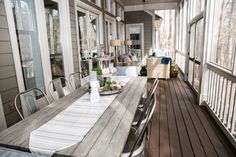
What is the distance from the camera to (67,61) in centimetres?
378

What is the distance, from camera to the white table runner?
1.08 m

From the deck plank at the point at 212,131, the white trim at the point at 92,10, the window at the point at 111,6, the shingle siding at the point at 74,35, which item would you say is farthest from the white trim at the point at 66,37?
the window at the point at 111,6

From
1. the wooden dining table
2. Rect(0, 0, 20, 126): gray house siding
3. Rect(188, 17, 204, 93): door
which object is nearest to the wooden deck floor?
Rect(188, 17, 204, 93): door

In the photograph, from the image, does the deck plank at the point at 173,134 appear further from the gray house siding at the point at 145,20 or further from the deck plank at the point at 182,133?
the gray house siding at the point at 145,20

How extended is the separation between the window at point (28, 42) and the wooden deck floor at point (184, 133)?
85.0 inches

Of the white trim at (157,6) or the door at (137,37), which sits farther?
the door at (137,37)

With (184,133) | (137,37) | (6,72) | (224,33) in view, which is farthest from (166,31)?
(6,72)

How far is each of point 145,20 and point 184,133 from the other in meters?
8.31

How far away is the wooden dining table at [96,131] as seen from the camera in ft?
3.36

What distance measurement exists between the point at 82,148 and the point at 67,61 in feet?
9.87

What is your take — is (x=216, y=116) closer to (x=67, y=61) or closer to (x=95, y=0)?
(x=67, y=61)

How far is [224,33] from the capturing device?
2773mm

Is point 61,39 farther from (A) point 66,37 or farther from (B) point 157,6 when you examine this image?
(B) point 157,6

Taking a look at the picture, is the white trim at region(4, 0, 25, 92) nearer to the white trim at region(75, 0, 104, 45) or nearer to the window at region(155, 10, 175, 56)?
the white trim at region(75, 0, 104, 45)
